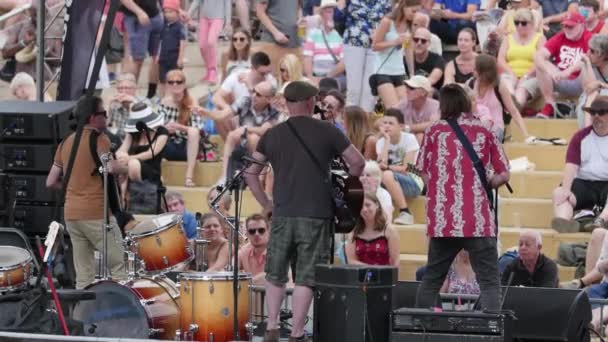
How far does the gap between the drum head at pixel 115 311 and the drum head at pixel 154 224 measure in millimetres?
985

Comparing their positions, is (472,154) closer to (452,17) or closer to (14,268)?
(14,268)

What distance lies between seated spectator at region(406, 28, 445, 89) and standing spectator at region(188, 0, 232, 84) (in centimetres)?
240

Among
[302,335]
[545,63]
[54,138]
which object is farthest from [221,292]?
[545,63]

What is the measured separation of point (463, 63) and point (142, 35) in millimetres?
3801

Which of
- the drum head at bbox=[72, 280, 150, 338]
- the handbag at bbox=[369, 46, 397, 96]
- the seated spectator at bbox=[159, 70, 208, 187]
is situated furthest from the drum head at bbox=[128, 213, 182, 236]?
the handbag at bbox=[369, 46, 397, 96]

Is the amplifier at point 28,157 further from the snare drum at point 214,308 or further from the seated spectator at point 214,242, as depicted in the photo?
the snare drum at point 214,308

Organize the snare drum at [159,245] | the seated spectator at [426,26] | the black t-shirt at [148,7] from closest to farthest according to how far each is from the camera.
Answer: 1. the snare drum at [159,245]
2. the seated spectator at [426,26]
3. the black t-shirt at [148,7]

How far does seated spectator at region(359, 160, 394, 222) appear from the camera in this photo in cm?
1541

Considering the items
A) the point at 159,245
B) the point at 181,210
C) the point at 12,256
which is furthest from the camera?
the point at 181,210

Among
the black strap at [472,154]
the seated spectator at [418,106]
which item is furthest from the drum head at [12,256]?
the seated spectator at [418,106]

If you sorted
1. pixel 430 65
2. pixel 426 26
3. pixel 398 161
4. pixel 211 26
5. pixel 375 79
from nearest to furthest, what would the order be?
pixel 398 161 → pixel 375 79 → pixel 430 65 → pixel 426 26 → pixel 211 26

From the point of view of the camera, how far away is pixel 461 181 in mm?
11680

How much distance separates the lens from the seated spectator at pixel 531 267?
1374 centimetres

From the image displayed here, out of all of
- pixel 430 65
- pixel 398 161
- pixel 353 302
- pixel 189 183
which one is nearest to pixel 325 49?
pixel 430 65
